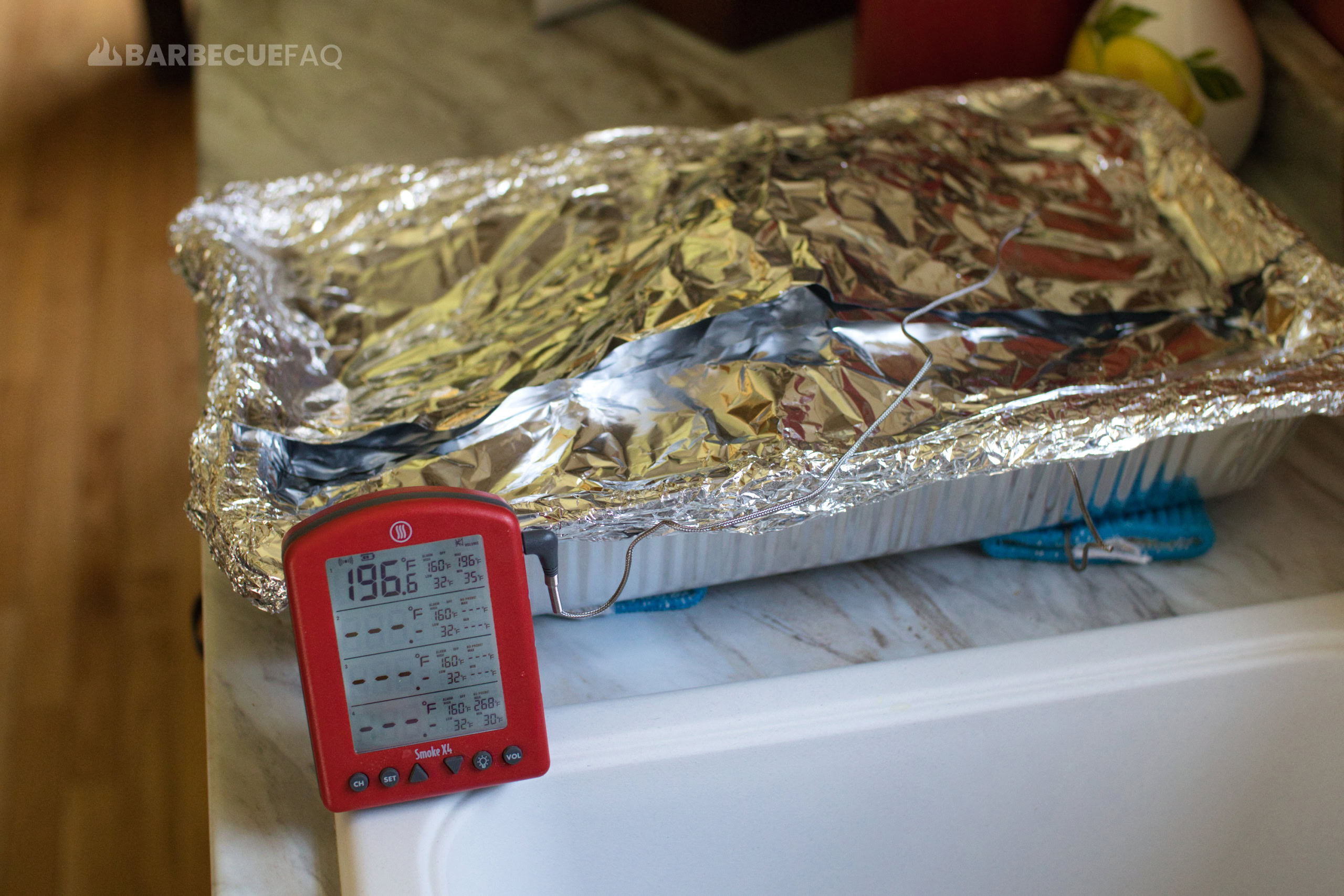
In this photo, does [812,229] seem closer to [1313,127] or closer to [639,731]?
[639,731]

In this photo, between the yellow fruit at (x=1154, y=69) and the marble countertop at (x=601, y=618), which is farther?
the yellow fruit at (x=1154, y=69)

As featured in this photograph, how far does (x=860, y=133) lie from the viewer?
0.76 meters

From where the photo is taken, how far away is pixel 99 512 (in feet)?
4.82

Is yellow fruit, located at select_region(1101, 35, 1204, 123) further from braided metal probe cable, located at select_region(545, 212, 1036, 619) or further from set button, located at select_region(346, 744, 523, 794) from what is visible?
set button, located at select_region(346, 744, 523, 794)

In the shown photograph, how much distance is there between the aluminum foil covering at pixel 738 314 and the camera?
0.55 meters

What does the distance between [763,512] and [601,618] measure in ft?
0.44

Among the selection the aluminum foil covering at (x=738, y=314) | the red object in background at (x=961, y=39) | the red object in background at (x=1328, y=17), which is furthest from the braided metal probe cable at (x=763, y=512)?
the red object in background at (x=1328, y=17)

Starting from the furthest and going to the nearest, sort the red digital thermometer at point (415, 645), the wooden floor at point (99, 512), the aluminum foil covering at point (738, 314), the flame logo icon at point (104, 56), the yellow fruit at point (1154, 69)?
the flame logo icon at point (104, 56) → the wooden floor at point (99, 512) → the yellow fruit at point (1154, 69) → the aluminum foil covering at point (738, 314) → the red digital thermometer at point (415, 645)

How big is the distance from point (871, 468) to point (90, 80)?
83.2 inches

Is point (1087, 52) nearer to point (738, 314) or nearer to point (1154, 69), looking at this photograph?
point (1154, 69)

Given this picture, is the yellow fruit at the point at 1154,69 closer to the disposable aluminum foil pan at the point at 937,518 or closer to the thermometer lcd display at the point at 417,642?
the disposable aluminum foil pan at the point at 937,518

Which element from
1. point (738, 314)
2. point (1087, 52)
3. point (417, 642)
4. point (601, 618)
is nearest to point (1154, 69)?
point (1087, 52)

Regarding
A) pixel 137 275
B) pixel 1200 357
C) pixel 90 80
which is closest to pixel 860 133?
pixel 1200 357

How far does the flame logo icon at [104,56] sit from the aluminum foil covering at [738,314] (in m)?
1.65
